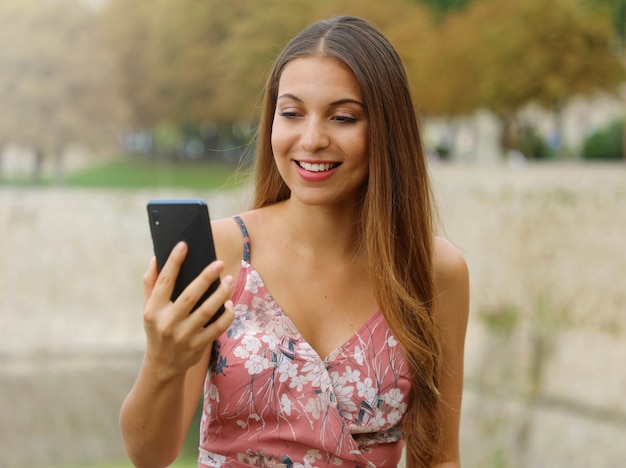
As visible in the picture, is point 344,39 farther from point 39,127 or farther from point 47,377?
point 39,127

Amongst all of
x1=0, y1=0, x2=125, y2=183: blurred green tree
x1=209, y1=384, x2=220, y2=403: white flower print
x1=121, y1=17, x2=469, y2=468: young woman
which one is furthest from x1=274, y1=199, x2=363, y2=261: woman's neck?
x1=0, y1=0, x2=125, y2=183: blurred green tree

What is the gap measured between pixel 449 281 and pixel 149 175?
2956 cm

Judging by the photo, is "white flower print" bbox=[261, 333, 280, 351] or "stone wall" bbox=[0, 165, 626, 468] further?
"stone wall" bbox=[0, 165, 626, 468]

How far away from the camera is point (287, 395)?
2322 millimetres

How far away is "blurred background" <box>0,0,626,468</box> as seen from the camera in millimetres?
14477

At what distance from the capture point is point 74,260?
19688mm

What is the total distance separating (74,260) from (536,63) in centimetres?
991

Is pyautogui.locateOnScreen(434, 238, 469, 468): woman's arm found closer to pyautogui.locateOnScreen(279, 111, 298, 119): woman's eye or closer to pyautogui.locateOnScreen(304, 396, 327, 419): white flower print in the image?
pyautogui.locateOnScreen(304, 396, 327, 419): white flower print

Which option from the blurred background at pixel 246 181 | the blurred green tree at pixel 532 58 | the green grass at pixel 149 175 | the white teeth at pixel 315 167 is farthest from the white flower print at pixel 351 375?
the green grass at pixel 149 175

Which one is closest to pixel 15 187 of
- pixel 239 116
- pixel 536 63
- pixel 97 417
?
pixel 239 116

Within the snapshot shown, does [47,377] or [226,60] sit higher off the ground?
[226,60]

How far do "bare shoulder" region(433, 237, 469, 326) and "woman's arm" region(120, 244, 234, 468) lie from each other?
0.76m

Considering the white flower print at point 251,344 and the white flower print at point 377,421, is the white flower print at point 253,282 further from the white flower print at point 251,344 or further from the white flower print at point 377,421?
the white flower print at point 377,421

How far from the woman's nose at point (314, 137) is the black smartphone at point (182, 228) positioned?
0.46 metres
